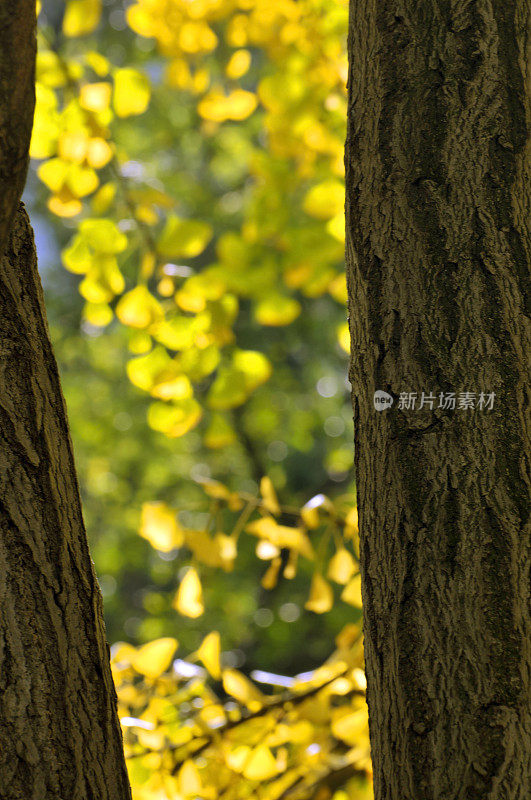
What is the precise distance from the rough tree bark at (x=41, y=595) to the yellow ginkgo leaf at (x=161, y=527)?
0.52 m

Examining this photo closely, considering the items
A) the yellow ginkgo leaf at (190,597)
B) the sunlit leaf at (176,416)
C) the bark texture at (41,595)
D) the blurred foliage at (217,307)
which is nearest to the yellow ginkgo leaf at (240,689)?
the blurred foliage at (217,307)

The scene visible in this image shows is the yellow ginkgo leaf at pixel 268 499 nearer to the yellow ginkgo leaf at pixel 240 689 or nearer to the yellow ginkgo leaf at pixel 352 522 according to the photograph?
the yellow ginkgo leaf at pixel 352 522

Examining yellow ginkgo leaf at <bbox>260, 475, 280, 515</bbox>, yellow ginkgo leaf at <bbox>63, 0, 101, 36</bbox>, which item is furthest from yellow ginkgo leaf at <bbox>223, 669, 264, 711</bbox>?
yellow ginkgo leaf at <bbox>63, 0, 101, 36</bbox>

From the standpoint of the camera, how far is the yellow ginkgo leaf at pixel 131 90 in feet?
4.00

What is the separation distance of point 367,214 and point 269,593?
249 inches

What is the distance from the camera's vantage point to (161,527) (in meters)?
1.14

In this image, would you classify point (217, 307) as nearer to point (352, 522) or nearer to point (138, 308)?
point (138, 308)

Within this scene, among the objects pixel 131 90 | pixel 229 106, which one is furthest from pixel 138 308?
pixel 229 106

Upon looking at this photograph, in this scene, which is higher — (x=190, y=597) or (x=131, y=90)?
(x=131, y=90)

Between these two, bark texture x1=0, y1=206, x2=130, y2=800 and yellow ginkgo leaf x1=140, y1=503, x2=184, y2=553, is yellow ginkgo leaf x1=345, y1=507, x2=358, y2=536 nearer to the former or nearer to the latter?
yellow ginkgo leaf x1=140, y1=503, x2=184, y2=553

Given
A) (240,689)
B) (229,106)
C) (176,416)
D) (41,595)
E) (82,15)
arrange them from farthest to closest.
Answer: (82,15) < (229,106) < (176,416) < (240,689) < (41,595)

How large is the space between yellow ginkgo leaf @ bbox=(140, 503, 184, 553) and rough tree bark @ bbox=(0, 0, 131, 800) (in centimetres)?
52

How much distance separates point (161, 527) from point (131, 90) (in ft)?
2.39

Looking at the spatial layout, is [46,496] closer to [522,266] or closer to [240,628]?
[522,266]
